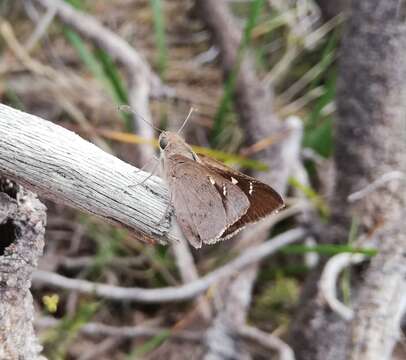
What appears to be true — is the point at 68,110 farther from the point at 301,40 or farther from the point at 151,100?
the point at 301,40

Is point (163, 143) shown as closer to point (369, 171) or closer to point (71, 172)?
point (71, 172)

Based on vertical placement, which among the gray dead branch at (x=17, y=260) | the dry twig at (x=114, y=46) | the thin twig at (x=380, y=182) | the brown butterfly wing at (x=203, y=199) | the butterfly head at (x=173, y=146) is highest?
the dry twig at (x=114, y=46)

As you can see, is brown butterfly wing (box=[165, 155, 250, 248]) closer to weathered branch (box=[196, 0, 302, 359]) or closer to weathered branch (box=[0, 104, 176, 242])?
weathered branch (box=[0, 104, 176, 242])

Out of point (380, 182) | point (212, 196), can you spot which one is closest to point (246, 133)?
point (380, 182)

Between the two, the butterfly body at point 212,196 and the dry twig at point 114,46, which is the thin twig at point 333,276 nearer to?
the butterfly body at point 212,196

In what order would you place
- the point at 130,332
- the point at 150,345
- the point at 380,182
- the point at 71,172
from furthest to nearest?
the point at 130,332, the point at 150,345, the point at 380,182, the point at 71,172

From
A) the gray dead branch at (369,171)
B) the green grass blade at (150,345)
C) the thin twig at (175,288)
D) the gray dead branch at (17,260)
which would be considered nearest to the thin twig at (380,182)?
the gray dead branch at (369,171)

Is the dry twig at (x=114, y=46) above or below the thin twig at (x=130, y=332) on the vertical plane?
above

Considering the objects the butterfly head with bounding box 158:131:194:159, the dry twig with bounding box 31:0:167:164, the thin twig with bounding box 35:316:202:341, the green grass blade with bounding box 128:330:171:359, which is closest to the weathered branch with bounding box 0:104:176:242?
the butterfly head with bounding box 158:131:194:159
